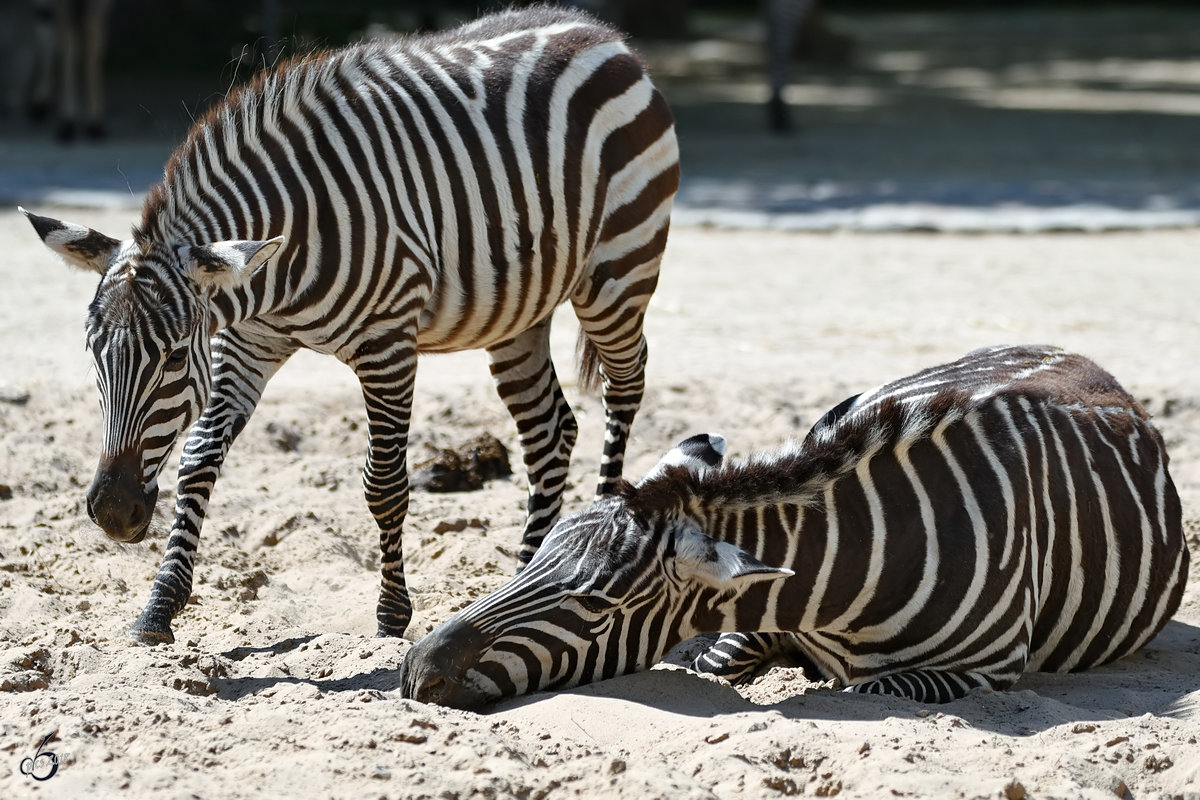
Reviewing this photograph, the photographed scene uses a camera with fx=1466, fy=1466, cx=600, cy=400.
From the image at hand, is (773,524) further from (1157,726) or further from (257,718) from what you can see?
(257,718)

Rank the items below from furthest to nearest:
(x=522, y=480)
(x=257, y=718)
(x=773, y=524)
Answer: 1. (x=522, y=480)
2. (x=773, y=524)
3. (x=257, y=718)

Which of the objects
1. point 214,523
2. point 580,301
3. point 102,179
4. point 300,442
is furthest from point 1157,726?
point 102,179

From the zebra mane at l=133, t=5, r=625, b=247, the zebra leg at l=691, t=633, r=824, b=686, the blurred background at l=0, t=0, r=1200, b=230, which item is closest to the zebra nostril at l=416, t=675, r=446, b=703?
the zebra leg at l=691, t=633, r=824, b=686

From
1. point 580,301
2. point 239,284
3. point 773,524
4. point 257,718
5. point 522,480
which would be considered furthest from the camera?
point 522,480

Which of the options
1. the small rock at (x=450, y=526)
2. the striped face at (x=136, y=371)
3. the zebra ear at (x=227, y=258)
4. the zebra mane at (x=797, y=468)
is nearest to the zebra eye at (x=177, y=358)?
the striped face at (x=136, y=371)

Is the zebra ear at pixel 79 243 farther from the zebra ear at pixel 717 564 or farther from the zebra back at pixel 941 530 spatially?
the zebra ear at pixel 717 564

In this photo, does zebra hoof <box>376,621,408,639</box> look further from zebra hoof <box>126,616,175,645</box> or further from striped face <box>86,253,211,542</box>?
striped face <box>86,253,211,542</box>

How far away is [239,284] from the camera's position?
4164 mm

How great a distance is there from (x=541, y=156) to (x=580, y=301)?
65cm

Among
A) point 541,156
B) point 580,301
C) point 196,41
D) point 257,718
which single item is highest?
point 541,156

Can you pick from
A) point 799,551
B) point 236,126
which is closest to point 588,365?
point 236,126

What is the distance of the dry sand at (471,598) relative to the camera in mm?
3277

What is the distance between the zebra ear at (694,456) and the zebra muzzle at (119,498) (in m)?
1.37

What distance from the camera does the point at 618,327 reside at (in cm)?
553
